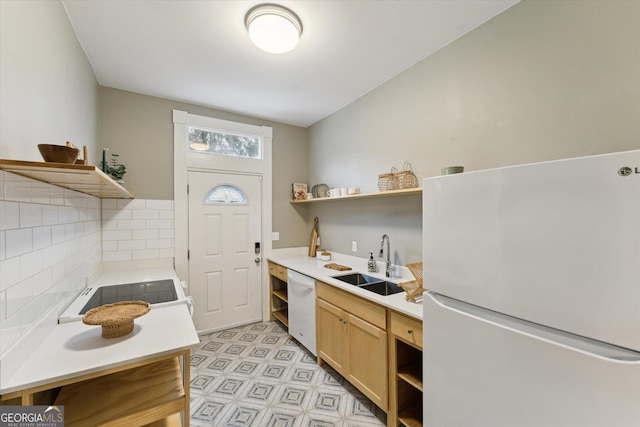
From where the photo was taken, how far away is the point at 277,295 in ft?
10.9

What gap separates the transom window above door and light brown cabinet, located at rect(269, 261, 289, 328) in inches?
58.3

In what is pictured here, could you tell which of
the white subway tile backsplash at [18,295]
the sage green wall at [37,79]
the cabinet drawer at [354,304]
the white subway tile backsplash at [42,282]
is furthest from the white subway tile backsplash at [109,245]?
the cabinet drawer at [354,304]

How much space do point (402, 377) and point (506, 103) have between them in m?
1.85

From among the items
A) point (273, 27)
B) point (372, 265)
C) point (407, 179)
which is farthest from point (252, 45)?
point (372, 265)

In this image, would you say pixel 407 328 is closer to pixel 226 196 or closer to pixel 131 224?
pixel 226 196

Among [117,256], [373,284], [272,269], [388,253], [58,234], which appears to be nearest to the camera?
[58,234]

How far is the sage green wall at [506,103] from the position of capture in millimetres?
1245

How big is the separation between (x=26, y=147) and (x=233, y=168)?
7.05 feet

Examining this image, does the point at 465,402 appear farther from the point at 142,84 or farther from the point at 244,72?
the point at 142,84

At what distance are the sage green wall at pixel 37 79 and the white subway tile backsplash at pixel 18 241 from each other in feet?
0.93

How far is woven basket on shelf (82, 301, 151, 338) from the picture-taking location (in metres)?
1.21

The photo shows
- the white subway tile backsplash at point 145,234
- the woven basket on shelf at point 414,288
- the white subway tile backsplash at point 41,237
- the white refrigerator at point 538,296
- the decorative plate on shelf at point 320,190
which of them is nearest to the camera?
the white refrigerator at point 538,296

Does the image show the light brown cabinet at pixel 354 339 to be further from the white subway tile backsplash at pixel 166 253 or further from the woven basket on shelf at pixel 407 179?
the white subway tile backsplash at pixel 166 253

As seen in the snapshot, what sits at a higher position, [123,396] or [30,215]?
[30,215]
